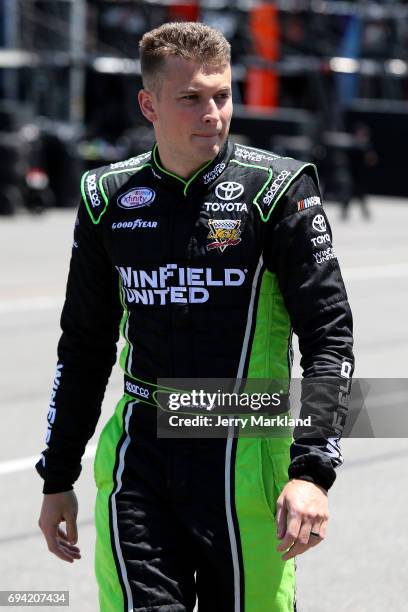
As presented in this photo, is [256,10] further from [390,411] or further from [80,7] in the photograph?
[390,411]

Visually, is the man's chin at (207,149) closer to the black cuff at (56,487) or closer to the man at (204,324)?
the man at (204,324)

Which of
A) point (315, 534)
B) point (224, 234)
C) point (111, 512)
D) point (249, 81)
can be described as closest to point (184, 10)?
point (249, 81)

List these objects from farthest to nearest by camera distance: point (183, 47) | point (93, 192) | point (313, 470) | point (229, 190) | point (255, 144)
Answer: point (255, 144), point (93, 192), point (229, 190), point (183, 47), point (313, 470)

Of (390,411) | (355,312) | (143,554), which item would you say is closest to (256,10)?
(355,312)

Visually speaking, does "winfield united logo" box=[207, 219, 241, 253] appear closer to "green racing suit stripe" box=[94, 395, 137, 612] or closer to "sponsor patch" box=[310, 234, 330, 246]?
"sponsor patch" box=[310, 234, 330, 246]

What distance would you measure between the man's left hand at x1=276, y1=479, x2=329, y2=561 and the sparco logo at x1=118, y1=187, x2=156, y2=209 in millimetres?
861

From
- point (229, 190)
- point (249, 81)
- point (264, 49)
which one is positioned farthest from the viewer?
point (249, 81)

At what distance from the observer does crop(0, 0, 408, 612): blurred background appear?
6.39 meters

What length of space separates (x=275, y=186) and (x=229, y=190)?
0.40 ft

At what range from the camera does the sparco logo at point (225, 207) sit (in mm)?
3451

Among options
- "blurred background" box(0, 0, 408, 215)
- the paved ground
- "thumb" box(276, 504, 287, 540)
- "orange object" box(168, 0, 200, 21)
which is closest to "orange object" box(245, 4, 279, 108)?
"blurred background" box(0, 0, 408, 215)

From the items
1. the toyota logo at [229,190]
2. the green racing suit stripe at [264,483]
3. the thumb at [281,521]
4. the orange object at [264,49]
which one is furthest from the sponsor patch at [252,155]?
the orange object at [264,49]

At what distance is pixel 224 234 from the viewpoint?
11.3 ft

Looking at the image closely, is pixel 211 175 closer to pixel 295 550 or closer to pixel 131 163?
pixel 131 163
